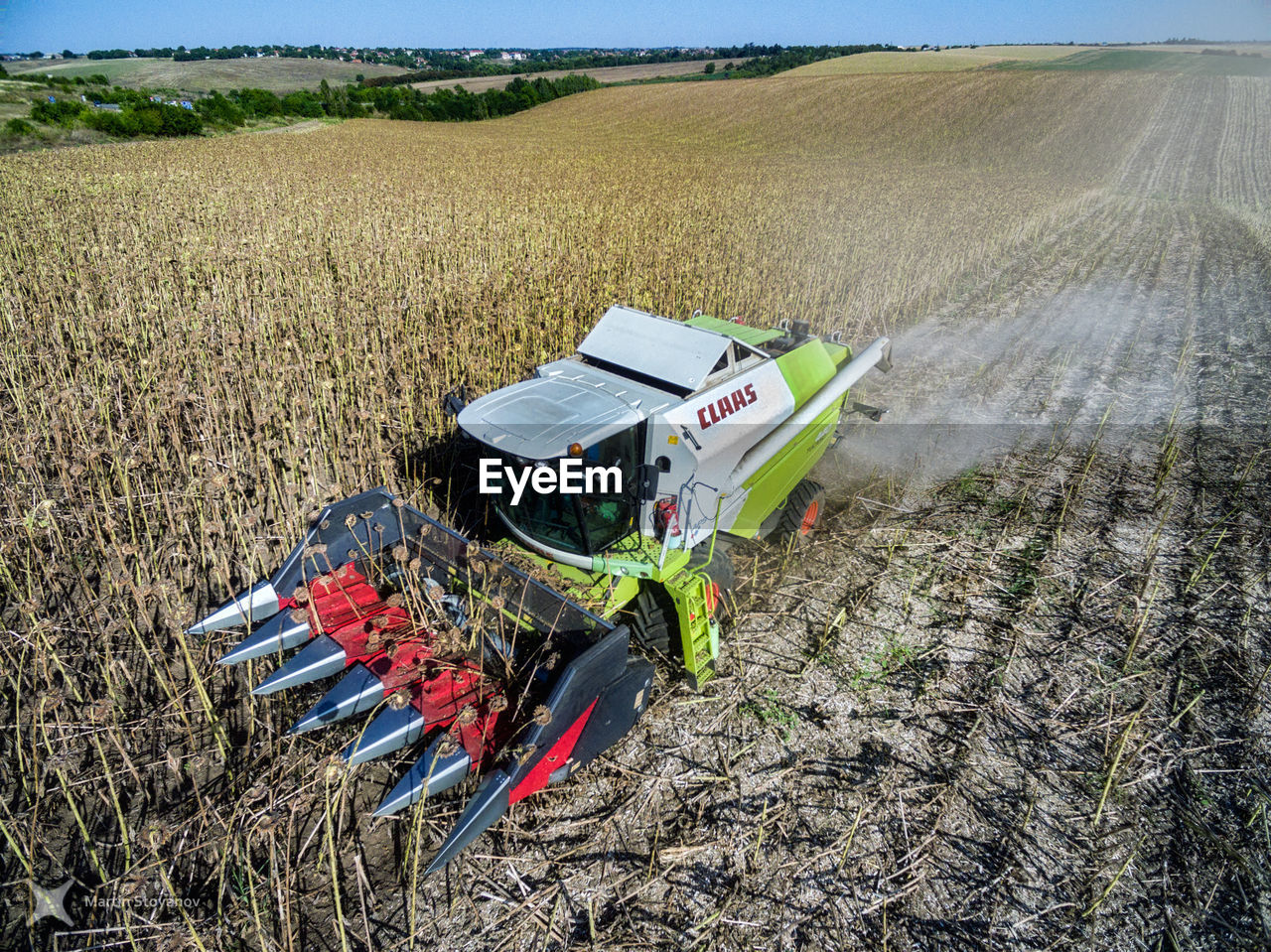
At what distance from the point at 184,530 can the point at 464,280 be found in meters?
5.86

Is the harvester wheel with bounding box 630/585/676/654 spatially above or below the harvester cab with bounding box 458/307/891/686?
below

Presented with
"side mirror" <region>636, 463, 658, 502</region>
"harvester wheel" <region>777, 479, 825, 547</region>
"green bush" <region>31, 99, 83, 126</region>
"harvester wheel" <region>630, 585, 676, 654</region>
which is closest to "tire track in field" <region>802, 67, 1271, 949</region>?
"harvester wheel" <region>777, 479, 825, 547</region>

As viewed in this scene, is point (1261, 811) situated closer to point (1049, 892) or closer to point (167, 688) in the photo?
point (1049, 892)

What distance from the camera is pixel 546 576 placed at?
4055 millimetres

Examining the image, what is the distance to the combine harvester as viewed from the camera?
10.7 feet

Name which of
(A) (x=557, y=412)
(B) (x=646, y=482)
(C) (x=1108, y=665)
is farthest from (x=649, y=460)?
(C) (x=1108, y=665)

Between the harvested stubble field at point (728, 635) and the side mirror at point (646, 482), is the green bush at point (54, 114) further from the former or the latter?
the side mirror at point (646, 482)

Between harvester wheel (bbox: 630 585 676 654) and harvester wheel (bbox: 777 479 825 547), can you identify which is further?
harvester wheel (bbox: 777 479 825 547)

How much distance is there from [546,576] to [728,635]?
1.50 m

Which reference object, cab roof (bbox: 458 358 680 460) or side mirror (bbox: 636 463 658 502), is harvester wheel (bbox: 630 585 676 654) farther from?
cab roof (bbox: 458 358 680 460)

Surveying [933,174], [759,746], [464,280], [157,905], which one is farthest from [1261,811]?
[933,174]

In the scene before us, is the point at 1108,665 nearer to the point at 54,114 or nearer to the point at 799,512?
the point at 799,512

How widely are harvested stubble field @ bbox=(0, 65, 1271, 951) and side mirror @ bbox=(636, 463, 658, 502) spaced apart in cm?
133

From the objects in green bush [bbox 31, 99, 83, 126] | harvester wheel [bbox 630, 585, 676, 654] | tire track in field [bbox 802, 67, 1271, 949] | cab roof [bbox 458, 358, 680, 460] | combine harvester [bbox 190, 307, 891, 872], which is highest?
green bush [bbox 31, 99, 83, 126]
